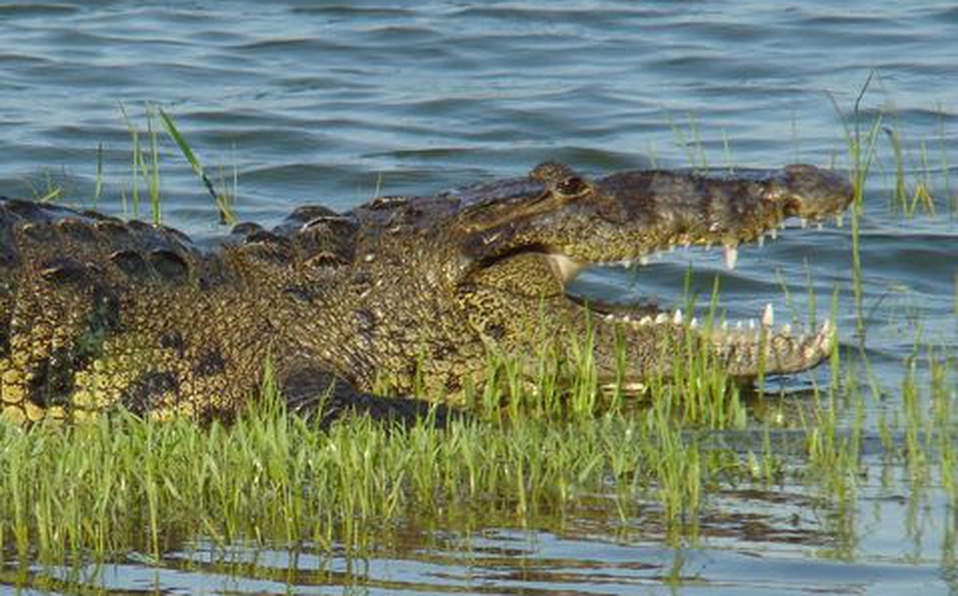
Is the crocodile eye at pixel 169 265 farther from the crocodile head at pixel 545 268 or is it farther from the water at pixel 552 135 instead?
the water at pixel 552 135

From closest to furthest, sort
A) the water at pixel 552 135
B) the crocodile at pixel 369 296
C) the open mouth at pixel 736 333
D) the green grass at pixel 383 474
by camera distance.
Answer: the water at pixel 552 135
the green grass at pixel 383 474
the crocodile at pixel 369 296
the open mouth at pixel 736 333

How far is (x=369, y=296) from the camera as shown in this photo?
26.9ft

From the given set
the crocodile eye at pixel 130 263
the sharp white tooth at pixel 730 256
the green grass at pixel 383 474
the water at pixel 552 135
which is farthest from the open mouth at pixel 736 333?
the crocodile eye at pixel 130 263

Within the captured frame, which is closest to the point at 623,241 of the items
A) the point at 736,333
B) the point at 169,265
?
the point at 736,333

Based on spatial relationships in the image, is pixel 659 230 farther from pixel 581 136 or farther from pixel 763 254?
A: pixel 581 136

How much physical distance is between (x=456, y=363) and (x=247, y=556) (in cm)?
259

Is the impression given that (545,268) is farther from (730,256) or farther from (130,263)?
(130,263)

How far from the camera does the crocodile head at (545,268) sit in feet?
26.2

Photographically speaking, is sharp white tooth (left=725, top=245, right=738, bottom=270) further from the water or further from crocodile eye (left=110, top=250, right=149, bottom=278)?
crocodile eye (left=110, top=250, right=149, bottom=278)

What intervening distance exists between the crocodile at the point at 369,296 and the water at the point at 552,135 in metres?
0.80

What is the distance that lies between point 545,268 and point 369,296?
0.60 metres

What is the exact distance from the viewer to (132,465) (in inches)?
239

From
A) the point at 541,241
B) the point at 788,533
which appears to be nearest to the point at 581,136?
the point at 541,241

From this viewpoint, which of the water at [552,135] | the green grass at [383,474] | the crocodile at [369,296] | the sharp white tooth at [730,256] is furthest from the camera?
the sharp white tooth at [730,256]
